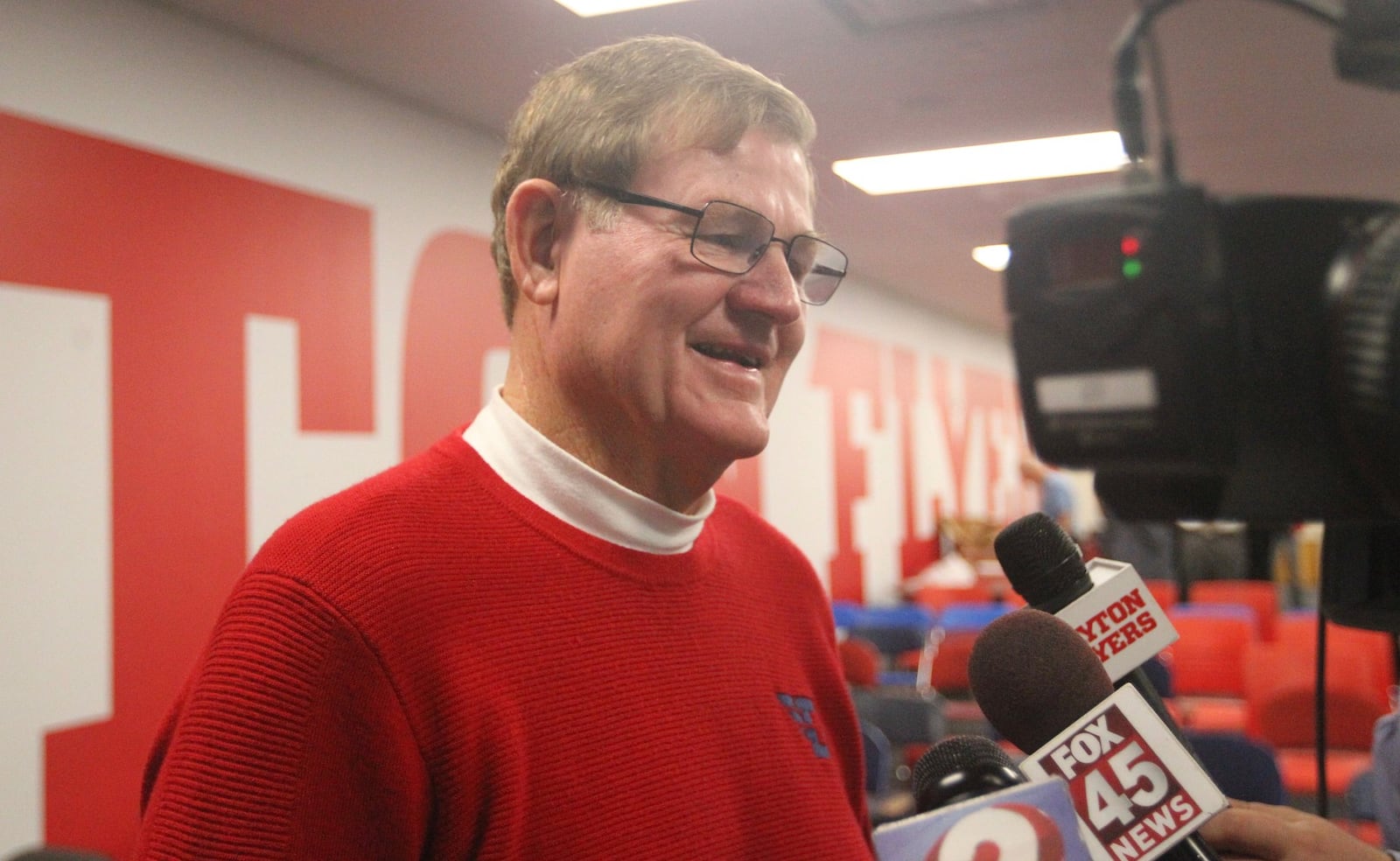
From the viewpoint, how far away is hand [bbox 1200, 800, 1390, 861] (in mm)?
691

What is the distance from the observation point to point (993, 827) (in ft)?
2.14

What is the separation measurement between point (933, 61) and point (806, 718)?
318 cm

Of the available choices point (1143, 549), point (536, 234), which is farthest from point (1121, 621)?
point (1143, 549)

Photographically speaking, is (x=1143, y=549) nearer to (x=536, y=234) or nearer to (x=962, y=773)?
(x=536, y=234)

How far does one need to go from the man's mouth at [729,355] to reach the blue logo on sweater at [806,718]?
345 millimetres

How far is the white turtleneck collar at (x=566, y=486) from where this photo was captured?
1060 millimetres

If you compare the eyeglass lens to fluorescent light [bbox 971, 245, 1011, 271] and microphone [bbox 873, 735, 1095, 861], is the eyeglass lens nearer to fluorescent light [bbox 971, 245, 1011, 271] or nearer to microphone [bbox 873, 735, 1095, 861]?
microphone [bbox 873, 735, 1095, 861]

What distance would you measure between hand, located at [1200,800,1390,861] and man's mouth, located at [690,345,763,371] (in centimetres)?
57

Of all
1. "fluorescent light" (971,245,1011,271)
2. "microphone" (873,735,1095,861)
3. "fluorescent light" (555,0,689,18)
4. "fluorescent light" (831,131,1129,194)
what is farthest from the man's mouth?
"fluorescent light" (971,245,1011,271)

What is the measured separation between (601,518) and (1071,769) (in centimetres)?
52

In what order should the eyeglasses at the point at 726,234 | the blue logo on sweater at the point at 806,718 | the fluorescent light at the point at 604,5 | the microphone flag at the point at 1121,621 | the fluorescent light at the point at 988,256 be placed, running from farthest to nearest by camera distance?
1. the fluorescent light at the point at 988,256
2. the fluorescent light at the point at 604,5
3. the blue logo on sweater at the point at 806,718
4. the eyeglasses at the point at 726,234
5. the microphone flag at the point at 1121,621

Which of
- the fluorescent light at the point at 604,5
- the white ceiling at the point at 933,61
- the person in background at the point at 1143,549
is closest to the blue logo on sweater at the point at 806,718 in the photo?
the white ceiling at the point at 933,61

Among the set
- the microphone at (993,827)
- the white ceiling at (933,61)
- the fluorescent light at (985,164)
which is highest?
the fluorescent light at (985,164)

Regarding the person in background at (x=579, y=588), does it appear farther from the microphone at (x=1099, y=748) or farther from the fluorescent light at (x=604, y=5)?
the fluorescent light at (x=604, y=5)
